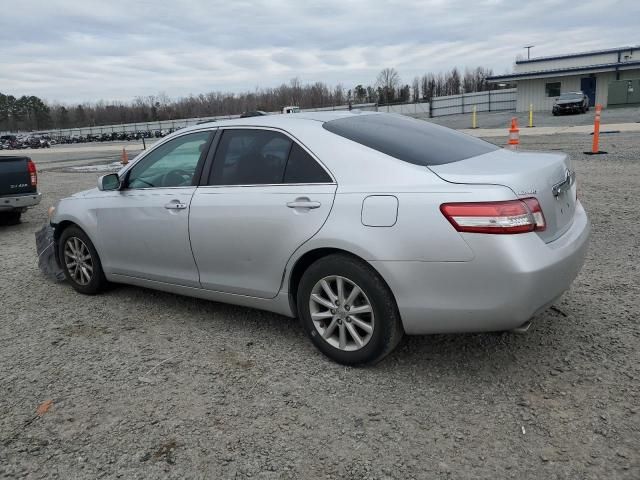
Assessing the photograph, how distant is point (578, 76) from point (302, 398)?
4943 cm

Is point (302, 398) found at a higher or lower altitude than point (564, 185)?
lower

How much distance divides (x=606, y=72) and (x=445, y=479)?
49835 millimetres

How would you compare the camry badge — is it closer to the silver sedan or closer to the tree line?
the silver sedan

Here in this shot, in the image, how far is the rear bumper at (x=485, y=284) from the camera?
9.52ft

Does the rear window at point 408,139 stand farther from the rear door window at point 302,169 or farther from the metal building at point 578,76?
the metal building at point 578,76

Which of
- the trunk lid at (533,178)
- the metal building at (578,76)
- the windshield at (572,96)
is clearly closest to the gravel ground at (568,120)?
the windshield at (572,96)

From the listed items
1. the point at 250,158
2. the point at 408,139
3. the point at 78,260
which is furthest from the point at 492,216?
the point at 78,260

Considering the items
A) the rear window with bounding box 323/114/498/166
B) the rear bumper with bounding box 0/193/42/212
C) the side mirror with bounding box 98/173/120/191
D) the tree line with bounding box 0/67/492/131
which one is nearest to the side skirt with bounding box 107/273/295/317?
the side mirror with bounding box 98/173/120/191

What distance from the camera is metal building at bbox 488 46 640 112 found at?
142ft

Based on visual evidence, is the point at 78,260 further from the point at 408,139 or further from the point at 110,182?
the point at 408,139

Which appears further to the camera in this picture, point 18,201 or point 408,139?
point 18,201

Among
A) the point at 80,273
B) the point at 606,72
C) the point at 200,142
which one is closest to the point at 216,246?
the point at 200,142

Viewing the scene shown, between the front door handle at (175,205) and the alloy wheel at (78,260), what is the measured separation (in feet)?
4.20

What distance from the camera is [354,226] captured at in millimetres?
3248
